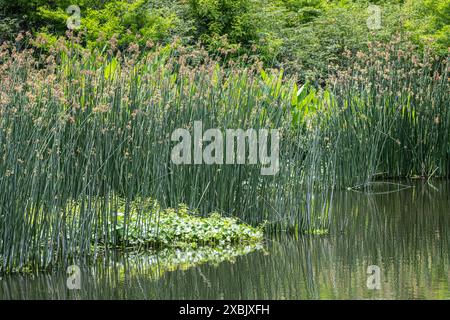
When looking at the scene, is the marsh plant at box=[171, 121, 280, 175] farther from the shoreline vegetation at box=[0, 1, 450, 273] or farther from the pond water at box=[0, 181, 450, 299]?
the pond water at box=[0, 181, 450, 299]

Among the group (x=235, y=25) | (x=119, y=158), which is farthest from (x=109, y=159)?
(x=235, y=25)

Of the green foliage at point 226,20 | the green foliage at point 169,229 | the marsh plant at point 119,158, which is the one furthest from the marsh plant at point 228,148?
the green foliage at point 226,20

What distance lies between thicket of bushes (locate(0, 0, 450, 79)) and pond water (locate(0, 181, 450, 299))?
5.54 meters

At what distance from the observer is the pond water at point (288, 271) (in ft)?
14.2

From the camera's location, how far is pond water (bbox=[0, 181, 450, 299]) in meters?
4.32

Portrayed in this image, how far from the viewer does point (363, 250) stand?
17.5 feet

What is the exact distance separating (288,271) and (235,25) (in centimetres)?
790

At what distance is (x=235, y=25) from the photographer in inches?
484

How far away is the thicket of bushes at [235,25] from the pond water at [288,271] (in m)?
5.54

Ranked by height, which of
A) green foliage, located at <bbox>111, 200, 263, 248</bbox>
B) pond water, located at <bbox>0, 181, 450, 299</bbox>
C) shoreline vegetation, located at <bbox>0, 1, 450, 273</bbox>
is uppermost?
shoreline vegetation, located at <bbox>0, 1, 450, 273</bbox>

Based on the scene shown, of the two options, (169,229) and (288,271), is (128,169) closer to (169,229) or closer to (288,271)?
(169,229)

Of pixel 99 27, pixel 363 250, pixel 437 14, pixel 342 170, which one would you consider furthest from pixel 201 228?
pixel 437 14

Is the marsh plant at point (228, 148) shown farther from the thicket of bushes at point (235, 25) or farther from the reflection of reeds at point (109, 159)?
the thicket of bushes at point (235, 25)

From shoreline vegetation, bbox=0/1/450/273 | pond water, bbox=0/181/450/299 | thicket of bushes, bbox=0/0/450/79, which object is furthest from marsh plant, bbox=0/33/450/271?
thicket of bushes, bbox=0/0/450/79
